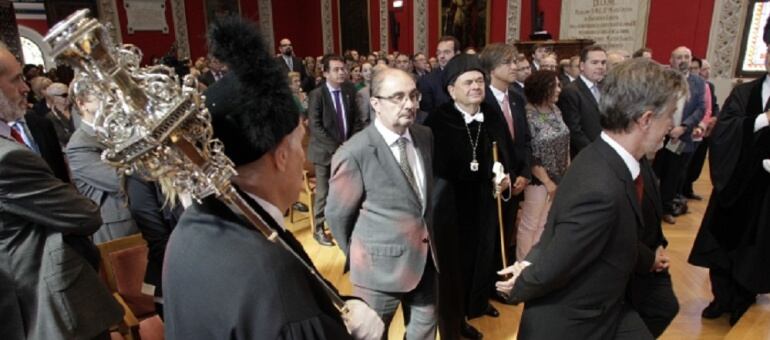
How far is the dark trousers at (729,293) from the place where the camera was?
10.2 ft

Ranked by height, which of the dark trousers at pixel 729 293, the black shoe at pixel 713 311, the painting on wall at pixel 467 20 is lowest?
the black shoe at pixel 713 311

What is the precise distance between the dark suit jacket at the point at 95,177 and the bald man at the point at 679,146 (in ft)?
17.1

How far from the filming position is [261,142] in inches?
38.6

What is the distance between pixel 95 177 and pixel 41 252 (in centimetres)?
65

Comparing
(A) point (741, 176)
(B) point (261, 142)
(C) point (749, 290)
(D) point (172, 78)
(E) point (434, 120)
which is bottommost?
(C) point (749, 290)

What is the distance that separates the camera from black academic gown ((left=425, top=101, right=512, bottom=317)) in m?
2.93

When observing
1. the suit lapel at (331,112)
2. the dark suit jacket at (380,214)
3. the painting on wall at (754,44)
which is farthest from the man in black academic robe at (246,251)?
the painting on wall at (754,44)

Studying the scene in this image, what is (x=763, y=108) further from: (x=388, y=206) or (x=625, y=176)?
(x=388, y=206)

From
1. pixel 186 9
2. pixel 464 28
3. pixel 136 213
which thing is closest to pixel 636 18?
pixel 464 28

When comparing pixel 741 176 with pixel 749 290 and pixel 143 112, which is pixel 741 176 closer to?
pixel 749 290

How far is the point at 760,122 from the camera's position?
284 centimetres

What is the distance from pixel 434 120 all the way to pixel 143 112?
2.34 meters

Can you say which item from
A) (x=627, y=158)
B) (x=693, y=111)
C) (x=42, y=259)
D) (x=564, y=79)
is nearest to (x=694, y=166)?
(x=693, y=111)

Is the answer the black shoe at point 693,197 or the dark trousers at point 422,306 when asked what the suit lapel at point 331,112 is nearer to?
the dark trousers at point 422,306
